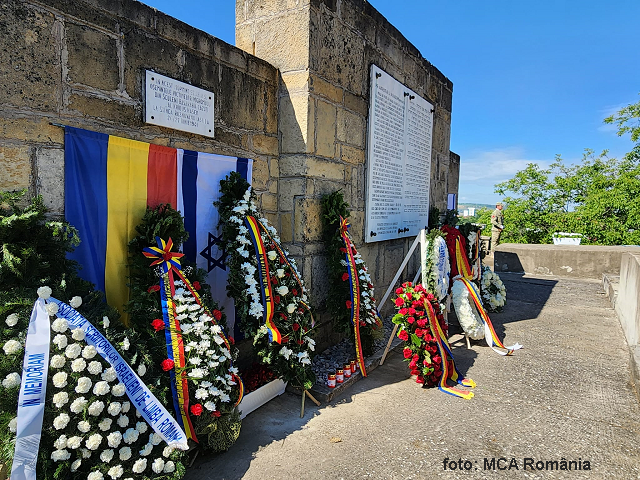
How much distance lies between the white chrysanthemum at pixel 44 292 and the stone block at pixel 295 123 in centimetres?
234

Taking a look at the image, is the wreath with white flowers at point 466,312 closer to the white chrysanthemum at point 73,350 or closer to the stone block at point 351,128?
the stone block at point 351,128

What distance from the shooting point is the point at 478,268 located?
5773mm

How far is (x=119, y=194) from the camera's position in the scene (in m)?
2.45

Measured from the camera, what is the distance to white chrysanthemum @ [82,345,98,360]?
180 cm

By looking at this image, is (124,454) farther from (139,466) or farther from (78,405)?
(78,405)

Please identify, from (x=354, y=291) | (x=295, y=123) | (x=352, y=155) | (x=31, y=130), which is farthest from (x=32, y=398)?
(x=352, y=155)

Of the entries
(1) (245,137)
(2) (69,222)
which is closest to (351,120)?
(1) (245,137)

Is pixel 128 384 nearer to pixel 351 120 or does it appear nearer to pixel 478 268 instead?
pixel 351 120

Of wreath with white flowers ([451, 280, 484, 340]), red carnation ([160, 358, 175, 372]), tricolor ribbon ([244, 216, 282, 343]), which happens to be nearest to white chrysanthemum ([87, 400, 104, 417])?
red carnation ([160, 358, 175, 372])

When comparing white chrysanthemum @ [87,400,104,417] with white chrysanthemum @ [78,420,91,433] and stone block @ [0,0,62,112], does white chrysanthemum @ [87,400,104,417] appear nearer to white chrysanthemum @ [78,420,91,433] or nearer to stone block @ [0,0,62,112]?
white chrysanthemum @ [78,420,91,433]

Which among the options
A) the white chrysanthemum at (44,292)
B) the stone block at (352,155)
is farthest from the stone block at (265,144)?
the white chrysanthemum at (44,292)

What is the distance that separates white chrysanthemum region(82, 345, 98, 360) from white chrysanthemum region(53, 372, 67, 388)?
11 cm

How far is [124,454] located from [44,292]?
0.80 meters

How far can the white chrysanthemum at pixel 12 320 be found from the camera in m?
1.72
